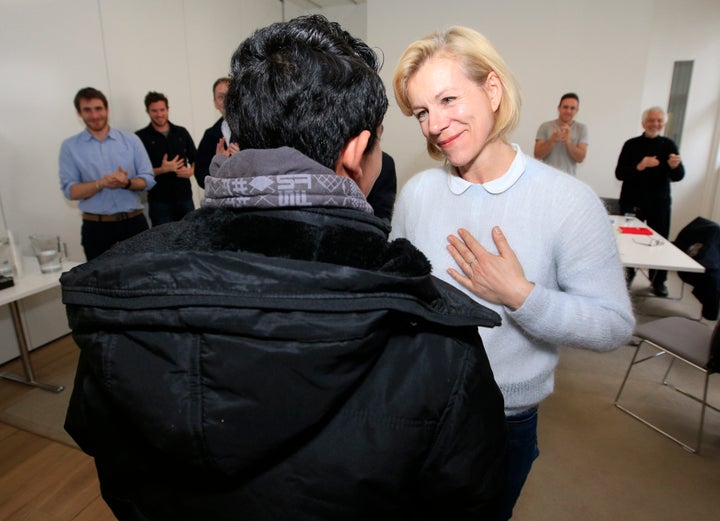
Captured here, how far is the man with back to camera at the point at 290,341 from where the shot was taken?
47cm

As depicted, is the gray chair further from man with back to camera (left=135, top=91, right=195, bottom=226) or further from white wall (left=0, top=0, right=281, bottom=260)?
white wall (left=0, top=0, right=281, bottom=260)

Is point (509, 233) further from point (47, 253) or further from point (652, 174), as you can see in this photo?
point (652, 174)

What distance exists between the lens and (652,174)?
4.31m

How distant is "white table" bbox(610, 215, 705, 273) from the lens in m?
2.79

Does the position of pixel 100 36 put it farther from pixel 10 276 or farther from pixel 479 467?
pixel 479 467

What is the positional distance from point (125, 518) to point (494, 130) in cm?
102

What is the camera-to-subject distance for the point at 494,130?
1.02 metres

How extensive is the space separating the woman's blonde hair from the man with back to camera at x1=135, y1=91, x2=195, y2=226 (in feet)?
11.5

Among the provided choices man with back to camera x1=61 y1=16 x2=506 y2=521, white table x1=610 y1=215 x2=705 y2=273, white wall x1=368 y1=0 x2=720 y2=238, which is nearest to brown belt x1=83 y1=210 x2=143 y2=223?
man with back to camera x1=61 y1=16 x2=506 y2=521

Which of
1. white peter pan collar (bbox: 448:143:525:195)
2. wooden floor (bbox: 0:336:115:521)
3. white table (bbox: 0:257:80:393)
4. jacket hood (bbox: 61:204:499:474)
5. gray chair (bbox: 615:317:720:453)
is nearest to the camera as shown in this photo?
jacket hood (bbox: 61:204:499:474)

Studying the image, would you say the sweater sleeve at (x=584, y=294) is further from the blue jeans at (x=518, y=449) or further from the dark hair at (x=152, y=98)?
the dark hair at (x=152, y=98)

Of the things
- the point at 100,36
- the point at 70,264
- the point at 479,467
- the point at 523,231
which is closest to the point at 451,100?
the point at 523,231

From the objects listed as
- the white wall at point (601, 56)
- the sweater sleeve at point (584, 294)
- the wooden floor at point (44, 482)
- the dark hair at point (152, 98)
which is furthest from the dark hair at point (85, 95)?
the white wall at point (601, 56)

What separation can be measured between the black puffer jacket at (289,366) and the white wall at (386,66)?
10.9 ft
